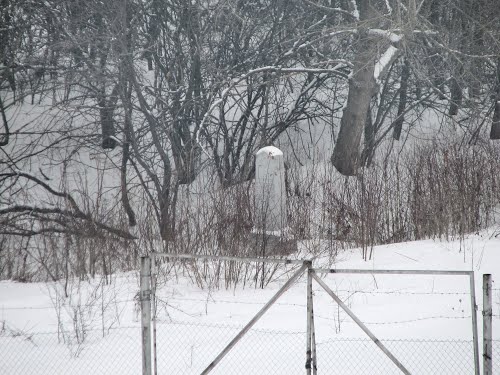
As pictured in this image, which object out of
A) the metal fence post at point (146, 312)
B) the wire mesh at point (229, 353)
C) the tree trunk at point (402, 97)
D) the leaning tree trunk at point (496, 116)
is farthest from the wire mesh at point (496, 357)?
the tree trunk at point (402, 97)

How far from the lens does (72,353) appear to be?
539 centimetres

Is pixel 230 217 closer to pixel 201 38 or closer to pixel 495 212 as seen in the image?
pixel 495 212

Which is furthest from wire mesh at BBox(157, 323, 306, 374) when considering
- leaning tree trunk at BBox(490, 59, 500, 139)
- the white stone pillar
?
leaning tree trunk at BBox(490, 59, 500, 139)

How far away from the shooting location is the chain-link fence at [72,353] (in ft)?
16.9

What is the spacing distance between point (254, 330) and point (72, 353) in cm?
153

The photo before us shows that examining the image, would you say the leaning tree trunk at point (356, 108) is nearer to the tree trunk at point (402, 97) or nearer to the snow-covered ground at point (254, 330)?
the tree trunk at point (402, 97)

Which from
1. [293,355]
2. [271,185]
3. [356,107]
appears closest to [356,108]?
[356,107]

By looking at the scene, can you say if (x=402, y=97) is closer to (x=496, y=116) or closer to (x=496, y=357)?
(x=496, y=116)

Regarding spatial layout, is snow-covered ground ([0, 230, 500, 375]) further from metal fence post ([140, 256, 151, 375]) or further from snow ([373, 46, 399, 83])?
snow ([373, 46, 399, 83])

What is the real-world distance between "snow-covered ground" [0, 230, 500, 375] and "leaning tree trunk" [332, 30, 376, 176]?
7.28 m

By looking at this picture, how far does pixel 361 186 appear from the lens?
998cm

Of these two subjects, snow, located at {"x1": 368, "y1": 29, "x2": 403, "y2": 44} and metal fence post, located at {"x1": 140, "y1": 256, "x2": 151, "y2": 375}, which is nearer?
metal fence post, located at {"x1": 140, "y1": 256, "x2": 151, "y2": 375}

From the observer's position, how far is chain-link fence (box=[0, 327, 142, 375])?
516 centimetres

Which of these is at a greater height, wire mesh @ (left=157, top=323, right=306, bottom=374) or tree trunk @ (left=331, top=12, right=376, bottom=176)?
tree trunk @ (left=331, top=12, right=376, bottom=176)
